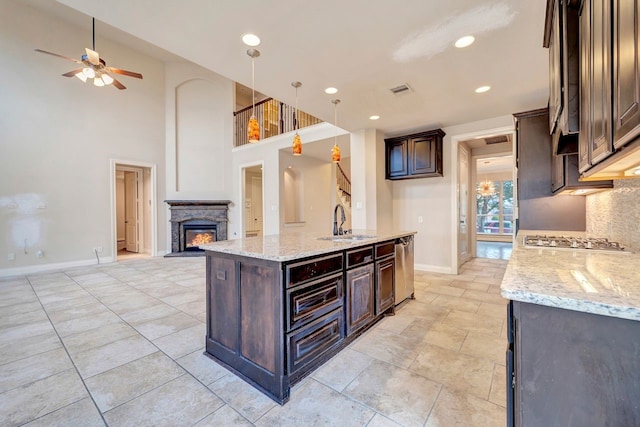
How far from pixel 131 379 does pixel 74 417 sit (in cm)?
36

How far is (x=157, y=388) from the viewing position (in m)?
1.76

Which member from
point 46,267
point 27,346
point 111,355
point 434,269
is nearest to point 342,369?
point 111,355

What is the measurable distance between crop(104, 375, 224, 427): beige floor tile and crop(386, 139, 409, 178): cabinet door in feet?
14.5

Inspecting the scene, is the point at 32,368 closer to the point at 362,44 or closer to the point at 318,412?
the point at 318,412

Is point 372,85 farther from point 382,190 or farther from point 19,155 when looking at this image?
point 19,155

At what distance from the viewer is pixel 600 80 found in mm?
1002

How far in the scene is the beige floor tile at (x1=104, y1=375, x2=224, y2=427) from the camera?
4.85 feet

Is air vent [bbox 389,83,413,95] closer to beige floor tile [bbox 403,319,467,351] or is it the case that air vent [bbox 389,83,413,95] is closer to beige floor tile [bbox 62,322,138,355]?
beige floor tile [bbox 403,319,467,351]

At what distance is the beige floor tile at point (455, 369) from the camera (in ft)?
5.77

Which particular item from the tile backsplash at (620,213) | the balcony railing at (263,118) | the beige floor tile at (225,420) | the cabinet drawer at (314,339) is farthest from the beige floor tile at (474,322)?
the balcony railing at (263,118)

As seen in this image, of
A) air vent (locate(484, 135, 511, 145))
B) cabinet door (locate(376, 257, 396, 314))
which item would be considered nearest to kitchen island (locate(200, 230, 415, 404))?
cabinet door (locate(376, 257, 396, 314))

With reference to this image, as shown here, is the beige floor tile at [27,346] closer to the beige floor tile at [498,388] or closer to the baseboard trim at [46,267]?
the beige floor tile at [498,388]

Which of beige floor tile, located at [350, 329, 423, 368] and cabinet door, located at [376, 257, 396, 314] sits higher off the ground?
cabinet door, located at [376, 257, 396, 314]

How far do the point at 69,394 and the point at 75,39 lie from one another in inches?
283
